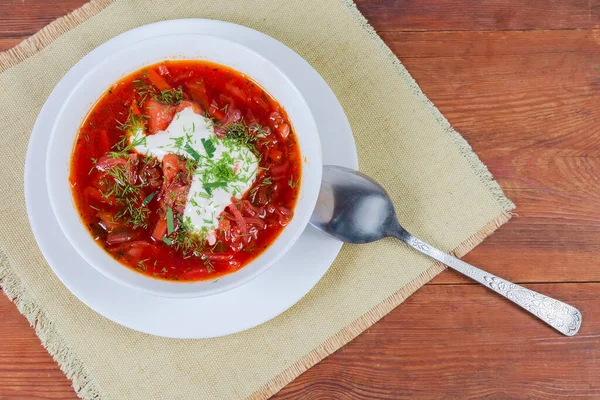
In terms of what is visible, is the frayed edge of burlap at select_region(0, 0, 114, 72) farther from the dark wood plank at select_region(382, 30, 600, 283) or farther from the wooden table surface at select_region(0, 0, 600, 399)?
the dark wood plank at select_region(382, 30, 600, 283)

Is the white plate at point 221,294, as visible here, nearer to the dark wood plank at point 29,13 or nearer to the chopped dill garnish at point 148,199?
the chopped dill garnish at point 148,199

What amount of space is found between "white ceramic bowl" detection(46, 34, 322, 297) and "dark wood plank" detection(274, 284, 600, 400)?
3.11ft

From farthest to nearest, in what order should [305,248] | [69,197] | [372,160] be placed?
[372,160], [305,248], [69,197]

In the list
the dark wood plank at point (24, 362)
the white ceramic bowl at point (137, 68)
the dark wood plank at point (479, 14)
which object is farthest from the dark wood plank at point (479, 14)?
the dark wood plank at point (24, 362)

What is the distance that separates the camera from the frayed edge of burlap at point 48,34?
11.0 feet

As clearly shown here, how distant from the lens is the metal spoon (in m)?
3.15

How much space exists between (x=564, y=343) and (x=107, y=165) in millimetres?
2674

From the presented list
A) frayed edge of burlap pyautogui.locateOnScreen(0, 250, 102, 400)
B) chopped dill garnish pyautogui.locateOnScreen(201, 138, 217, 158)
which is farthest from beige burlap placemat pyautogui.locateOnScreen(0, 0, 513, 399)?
chopped dill garnish pyautogui.locateOnScreen(201, 138, 217, 158)

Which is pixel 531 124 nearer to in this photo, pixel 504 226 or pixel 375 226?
pixel 504 226

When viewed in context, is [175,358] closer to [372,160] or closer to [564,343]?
[372,160]

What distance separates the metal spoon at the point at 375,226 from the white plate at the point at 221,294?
86 mm

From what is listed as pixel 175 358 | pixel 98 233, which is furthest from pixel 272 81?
pixel 175 358

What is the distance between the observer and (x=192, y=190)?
9.57 ft

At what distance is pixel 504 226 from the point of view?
11.6ft
